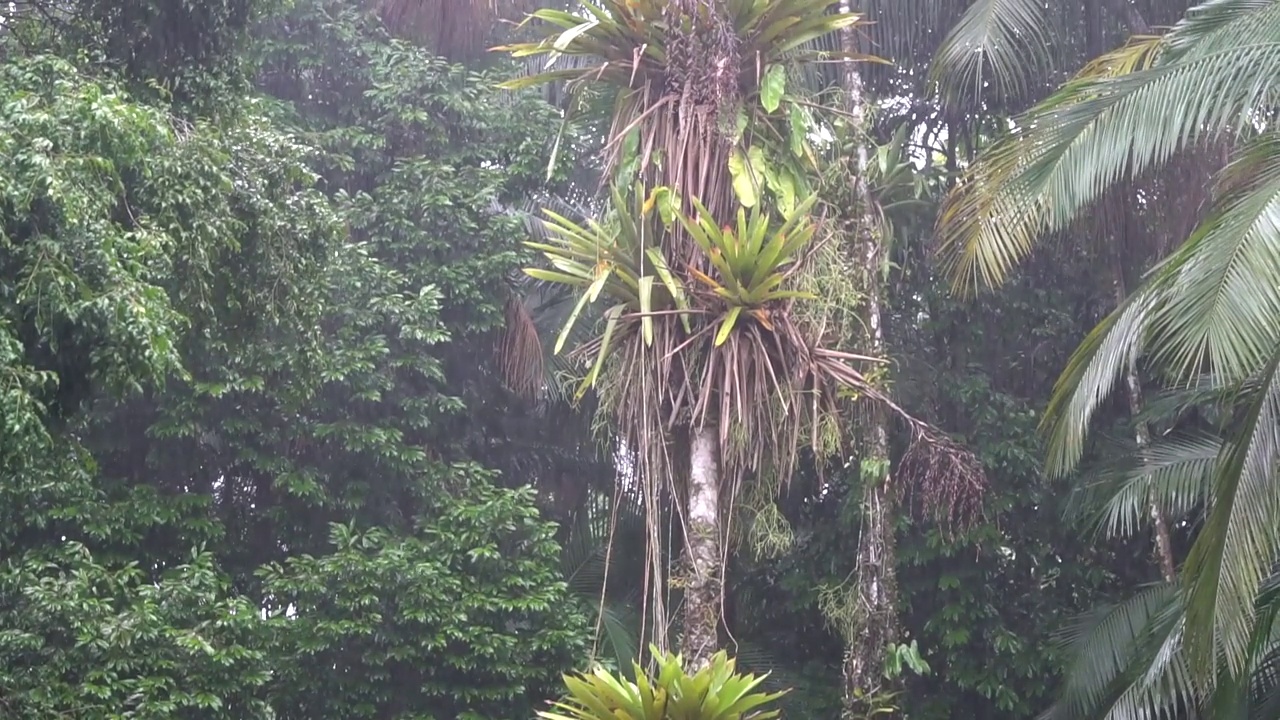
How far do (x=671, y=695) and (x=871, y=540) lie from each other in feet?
7.43

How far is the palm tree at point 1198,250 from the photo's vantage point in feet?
19.7

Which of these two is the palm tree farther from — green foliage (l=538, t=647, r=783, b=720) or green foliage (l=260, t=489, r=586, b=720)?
green foliage (l=260, t=489, r=586, b=720)

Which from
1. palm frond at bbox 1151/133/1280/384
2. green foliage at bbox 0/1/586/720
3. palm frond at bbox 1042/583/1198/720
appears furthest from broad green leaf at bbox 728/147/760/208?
palm frond at bbox 1042/583/1198/720

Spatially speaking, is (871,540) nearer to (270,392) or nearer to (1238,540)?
(1238,540)

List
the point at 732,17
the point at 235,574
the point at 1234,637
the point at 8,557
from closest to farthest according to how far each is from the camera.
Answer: the point at 1234,637 < the point at 732,17 < the point at 8,557 < the point at 235,574

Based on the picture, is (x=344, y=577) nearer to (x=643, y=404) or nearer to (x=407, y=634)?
(x=407, y=634)

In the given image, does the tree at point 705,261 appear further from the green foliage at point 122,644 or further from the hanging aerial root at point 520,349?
the hanging aerial root at point 520,349

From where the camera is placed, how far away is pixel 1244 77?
721 centimetres

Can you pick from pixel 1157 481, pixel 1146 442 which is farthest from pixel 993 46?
pixel 1157 481

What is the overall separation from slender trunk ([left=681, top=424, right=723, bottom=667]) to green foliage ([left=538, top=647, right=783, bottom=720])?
1.93 ft

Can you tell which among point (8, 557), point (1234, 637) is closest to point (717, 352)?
point (1234, 637)

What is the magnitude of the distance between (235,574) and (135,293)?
4.81 metres

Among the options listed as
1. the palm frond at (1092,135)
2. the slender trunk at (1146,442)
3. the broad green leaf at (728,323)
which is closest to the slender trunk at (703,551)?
the broad green leaf at (728,323)

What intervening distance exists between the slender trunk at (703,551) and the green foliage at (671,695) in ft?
1.93
